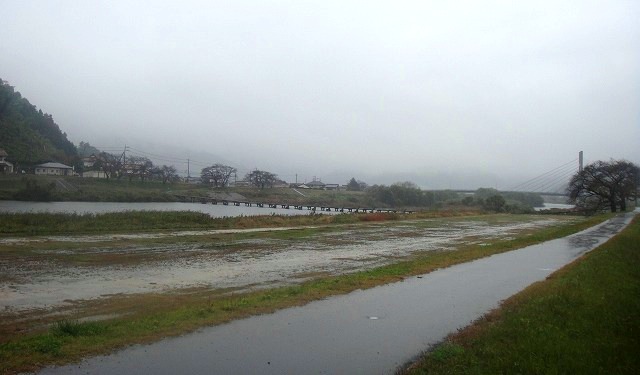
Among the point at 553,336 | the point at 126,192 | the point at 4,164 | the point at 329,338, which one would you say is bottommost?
the point at 329,338

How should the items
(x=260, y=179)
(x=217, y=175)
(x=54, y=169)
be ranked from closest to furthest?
(x=54, y=169) < (x=217, y=175) < (x=260, y=179)

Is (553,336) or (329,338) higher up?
(553,336)

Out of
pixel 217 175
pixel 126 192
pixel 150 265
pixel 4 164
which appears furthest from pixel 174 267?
pixel 217 175

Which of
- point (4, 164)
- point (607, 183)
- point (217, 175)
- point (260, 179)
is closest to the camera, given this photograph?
point (4, 164)

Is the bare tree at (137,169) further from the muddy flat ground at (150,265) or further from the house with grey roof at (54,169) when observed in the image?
the muddy flat ground at (150,265)

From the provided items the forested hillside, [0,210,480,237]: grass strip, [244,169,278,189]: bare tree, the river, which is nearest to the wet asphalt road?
[0,210,480,237]: grass strip

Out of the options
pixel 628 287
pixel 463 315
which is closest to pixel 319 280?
pixel 463 315

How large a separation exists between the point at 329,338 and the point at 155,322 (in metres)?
3.14

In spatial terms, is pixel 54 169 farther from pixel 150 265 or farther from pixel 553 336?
pixel 553 336

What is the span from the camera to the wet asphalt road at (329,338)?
611 centimetres

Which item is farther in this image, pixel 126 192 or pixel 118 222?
→ pixel 126 192

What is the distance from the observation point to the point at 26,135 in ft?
296

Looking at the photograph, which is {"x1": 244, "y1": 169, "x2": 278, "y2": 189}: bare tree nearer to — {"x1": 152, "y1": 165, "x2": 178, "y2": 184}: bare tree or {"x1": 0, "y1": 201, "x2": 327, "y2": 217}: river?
{"x1": 152, "y1": 165, "x2": 178, "y2": 184}: bare tree

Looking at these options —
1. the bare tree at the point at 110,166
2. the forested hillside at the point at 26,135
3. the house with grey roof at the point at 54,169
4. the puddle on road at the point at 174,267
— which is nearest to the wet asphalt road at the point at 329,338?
the puddle on road at the point at 174,267
